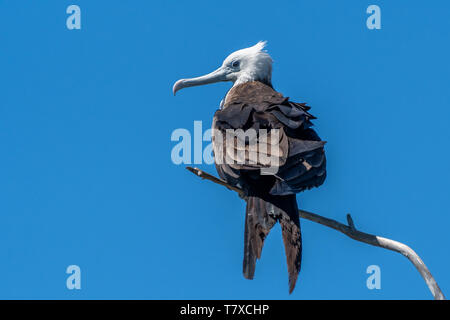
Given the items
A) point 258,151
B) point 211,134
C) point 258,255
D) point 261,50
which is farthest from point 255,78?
point 258,255

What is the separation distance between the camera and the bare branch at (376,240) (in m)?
5.15

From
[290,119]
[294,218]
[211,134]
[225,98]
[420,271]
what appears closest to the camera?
[420,271]

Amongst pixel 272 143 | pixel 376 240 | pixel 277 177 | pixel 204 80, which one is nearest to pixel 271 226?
pixel 277 177

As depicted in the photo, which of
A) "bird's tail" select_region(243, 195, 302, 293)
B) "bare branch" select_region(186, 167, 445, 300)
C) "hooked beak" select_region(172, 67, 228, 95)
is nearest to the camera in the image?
"bare branch" select_region(186, 167, 445, 300)

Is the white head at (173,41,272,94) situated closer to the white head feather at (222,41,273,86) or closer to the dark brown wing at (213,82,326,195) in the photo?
the white head feather at (222,41,273,86)

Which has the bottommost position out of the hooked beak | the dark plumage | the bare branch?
the bare branch

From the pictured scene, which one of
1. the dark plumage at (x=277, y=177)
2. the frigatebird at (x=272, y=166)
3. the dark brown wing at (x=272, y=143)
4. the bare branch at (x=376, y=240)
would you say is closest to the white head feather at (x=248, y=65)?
the dark brown wing at (x=272, y=143)

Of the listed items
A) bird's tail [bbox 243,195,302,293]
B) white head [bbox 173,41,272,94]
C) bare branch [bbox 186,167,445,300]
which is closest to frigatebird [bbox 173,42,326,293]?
bird's tail [bbox 243,195,302,293]

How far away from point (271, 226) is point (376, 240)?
774mm

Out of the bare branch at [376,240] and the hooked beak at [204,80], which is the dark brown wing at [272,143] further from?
the hooked beak at [204,80]

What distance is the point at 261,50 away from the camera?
7938 mm

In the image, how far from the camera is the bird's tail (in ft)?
18.0

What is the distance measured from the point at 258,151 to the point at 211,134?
102cm

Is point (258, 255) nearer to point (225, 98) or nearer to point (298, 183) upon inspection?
point (298, 183)
